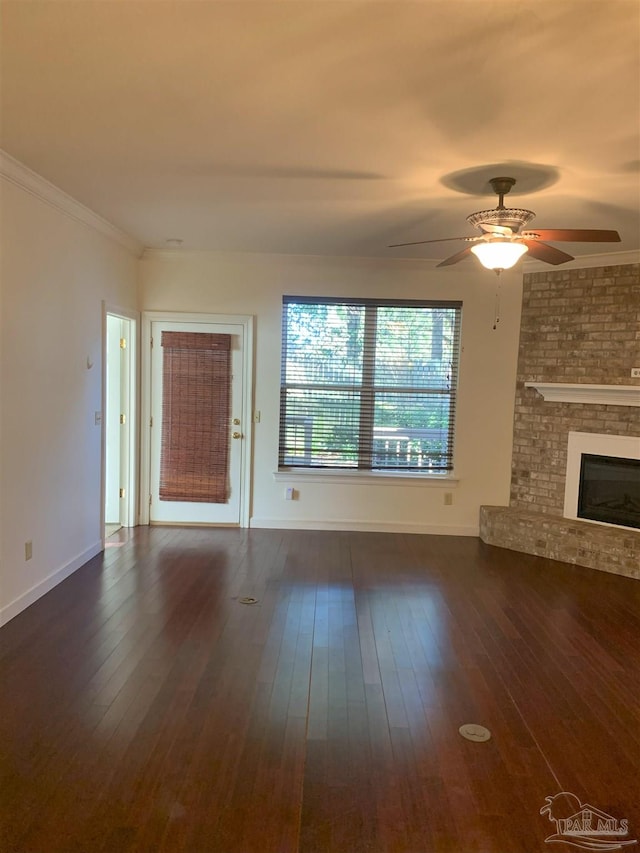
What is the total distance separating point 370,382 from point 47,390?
116 inches

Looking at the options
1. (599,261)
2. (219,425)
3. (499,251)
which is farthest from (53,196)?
(599,261)

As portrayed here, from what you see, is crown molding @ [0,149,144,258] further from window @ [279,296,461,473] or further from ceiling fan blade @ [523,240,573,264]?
ceiling fan blade @ [523,240,573,264]

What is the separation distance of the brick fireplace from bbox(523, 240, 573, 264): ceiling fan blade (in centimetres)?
187

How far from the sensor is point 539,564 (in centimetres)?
492

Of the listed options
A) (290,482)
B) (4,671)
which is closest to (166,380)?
(290,482)

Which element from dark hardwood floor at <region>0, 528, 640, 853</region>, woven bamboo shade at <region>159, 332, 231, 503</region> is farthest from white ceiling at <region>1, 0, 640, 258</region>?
dark hardwood floor at <region>0, 528, 640, 853</region>

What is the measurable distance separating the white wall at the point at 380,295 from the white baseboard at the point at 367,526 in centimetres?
1

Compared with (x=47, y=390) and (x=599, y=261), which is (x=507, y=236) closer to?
(x=599, y=261)

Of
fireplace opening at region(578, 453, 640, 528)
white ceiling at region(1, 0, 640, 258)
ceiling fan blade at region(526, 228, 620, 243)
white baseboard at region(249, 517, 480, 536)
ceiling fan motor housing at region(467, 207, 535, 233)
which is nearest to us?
white ceiling at region(1, 0, 640, 258)

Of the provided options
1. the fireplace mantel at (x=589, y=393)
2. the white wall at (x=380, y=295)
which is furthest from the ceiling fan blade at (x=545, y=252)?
the white wall at (x=380, y=295)

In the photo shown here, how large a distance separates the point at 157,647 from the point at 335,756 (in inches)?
50.7

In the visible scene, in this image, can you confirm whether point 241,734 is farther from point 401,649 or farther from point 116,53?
point 116,53

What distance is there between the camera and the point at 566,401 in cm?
520

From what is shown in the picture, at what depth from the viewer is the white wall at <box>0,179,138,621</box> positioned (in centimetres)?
339
